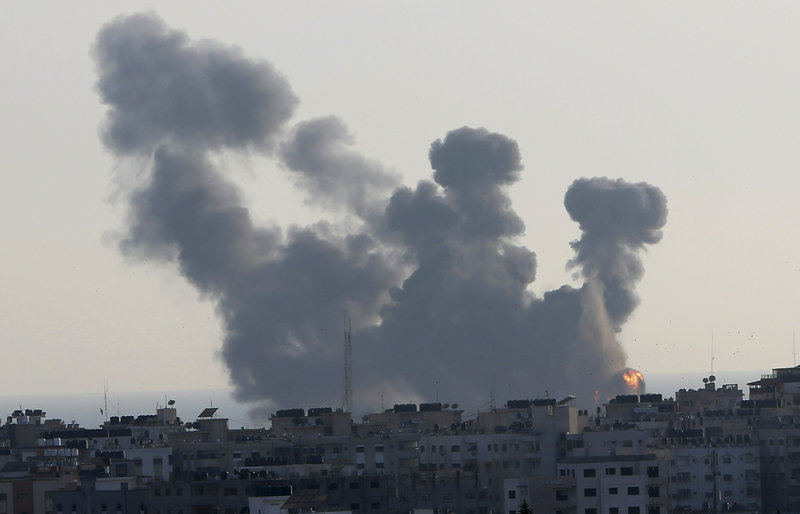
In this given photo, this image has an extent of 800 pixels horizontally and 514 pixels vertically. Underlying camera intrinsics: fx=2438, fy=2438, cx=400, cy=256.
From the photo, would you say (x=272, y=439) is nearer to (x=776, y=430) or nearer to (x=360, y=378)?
(x=776, y=430)

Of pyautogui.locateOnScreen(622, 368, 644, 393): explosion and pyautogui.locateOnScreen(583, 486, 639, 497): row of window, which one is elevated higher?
pyautogui.locateOnScreen(622, 368, 644, 393): explosion

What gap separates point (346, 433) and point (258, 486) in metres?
31.4

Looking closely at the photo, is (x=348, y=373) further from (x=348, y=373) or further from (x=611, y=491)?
(x=611, y=491)

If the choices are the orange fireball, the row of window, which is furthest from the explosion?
the row of window

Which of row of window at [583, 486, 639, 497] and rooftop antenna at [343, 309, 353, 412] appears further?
rooftop antenna at [343, 309, 353, 412]

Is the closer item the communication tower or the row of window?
the row of window

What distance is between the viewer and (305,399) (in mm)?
185125

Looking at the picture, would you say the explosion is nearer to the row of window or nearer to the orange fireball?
the orange fireball

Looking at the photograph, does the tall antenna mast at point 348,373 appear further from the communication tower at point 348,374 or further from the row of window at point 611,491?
the row of window at point 611,491

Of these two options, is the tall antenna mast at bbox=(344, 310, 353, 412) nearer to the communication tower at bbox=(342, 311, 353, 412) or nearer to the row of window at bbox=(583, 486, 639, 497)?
the communication tower at bbox=(342, 311, 353, 412)

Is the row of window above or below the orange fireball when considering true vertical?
below

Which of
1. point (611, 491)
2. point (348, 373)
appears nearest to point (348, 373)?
point (348, 373)

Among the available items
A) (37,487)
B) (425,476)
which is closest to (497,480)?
(425,476)

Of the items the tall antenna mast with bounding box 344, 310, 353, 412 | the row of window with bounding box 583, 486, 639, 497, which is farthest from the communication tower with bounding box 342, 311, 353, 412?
the row of window with bounding box 583, 486, 639, 497
